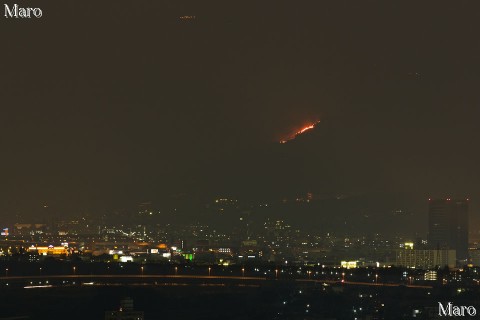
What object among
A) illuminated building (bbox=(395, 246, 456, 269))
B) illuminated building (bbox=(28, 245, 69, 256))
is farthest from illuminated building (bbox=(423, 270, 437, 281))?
illuminated building (bbox=(28, 245, 69, 256))

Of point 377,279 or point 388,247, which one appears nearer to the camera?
point 377,279

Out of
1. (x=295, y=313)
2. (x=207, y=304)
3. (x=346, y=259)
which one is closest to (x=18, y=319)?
(x=295, y=313)

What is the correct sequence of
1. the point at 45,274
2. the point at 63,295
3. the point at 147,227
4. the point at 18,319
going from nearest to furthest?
1. the point at 18,319
2. the point at 63,295
3. the point at 45,274
4. the point at 147,227

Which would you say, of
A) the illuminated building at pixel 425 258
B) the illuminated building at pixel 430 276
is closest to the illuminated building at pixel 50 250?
the illuminated building at pixel 425 258

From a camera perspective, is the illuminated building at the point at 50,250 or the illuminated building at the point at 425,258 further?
the illuminated building at the point at 425,258

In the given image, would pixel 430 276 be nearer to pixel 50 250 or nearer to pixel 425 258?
pixel 425 258

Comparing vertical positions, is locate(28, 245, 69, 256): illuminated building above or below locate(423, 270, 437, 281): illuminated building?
above

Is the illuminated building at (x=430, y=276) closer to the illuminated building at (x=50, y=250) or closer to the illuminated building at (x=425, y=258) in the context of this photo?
the illuminated building at (x=425, y=258)

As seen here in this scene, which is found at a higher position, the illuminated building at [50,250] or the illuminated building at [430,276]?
the illuminated building at [50,250]

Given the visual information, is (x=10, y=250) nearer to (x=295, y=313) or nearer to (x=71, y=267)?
(x=71, y=267)

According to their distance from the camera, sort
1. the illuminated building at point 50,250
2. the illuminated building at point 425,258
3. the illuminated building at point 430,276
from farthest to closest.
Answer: the illuminated building at point 425,258 → the illuminated building at point 50,250 → the illuminated building at point 430,276

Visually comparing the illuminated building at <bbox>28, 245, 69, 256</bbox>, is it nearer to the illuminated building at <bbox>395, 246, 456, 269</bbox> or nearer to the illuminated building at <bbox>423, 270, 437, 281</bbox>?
the illuminated building at <bbox>395, 246, 456, 269</bbox>
